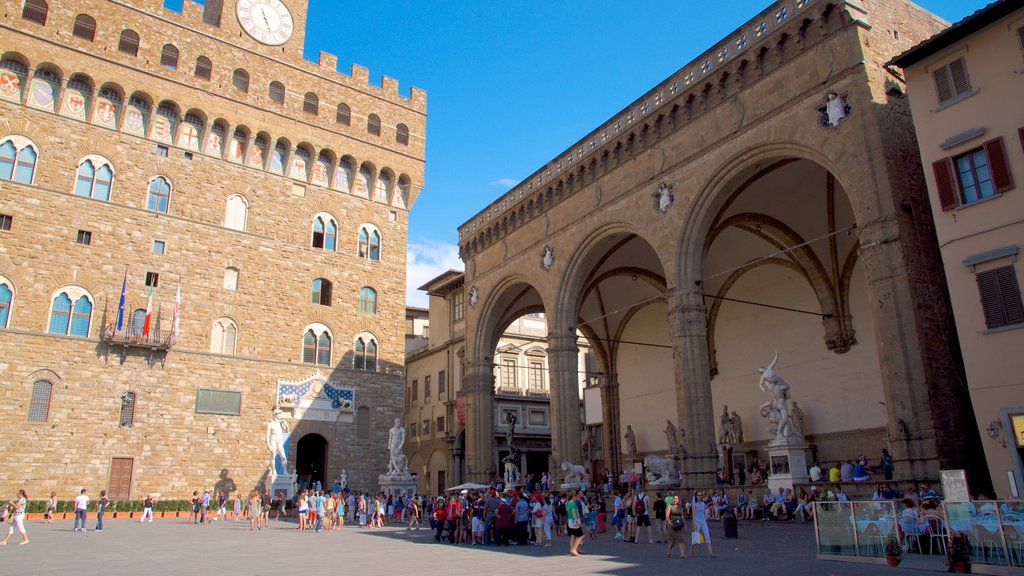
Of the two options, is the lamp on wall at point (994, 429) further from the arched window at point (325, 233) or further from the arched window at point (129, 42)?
the arched window at point (129, 42)

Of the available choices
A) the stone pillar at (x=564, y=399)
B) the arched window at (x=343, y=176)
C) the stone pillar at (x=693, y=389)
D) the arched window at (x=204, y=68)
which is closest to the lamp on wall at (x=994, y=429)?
the stone pillar at (x=693, y=389)

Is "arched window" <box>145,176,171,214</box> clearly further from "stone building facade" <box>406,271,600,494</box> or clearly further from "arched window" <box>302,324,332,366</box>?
"stone building facade" <box>406,271,600,494</box>

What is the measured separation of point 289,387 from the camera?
3381 cm

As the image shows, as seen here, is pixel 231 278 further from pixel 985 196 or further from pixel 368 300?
pixel 985 196

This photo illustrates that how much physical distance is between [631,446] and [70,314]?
24.9 meters

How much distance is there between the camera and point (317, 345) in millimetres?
35406

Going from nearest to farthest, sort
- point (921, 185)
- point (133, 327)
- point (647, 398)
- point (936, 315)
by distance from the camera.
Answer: point (936, 315), point (921, 185), point (133, 327), point (647, 398)

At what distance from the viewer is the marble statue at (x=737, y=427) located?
28.7 meters

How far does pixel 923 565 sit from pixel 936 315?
699cm

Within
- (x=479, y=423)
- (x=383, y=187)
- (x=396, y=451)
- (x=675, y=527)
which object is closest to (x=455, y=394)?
(x=396, y=451)

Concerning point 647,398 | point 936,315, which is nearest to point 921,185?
point 936,315

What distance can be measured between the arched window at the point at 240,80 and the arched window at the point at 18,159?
30.2ft

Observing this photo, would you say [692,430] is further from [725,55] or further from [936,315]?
[725,55]

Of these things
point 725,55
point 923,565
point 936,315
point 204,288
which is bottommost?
point 923,565
